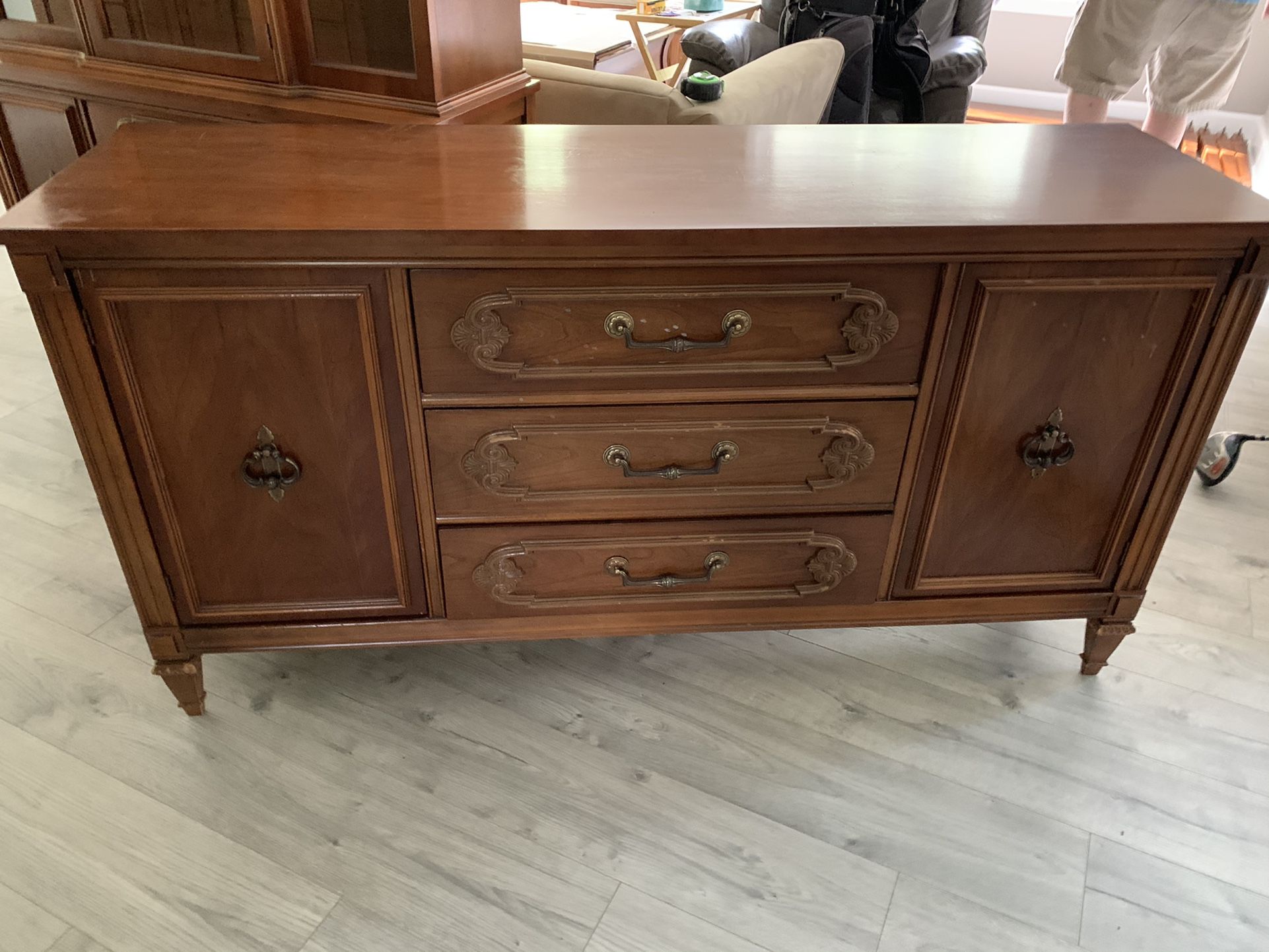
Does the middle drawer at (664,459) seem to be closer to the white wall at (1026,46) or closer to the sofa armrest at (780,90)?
the sofa armrest at (780,90)

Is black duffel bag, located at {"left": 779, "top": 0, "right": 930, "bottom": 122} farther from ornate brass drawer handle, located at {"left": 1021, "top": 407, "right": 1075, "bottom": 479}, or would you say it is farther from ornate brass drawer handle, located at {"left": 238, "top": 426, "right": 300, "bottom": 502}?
ornate brass drawer handle, located at {"left": 238, "top": 426, "right": 300, "bottom": 502}

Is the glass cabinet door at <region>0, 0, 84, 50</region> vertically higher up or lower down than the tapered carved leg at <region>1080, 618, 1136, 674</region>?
higher up

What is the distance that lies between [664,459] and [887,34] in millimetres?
2479

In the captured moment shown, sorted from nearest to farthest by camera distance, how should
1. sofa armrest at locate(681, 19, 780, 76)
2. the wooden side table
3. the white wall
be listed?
sofa armrest at locate(681, 19, 780, 76) → the wooden side table → the white wall

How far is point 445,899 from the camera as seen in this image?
1183mm

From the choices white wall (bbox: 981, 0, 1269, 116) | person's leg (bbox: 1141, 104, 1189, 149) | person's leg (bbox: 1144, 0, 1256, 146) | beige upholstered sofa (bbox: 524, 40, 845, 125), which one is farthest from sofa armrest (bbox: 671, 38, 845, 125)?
white wall (bbox: 981, 0, 1269, 116)

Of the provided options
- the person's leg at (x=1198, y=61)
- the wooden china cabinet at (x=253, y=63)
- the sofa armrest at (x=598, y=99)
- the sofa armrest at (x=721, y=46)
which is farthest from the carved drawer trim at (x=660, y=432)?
the sofa armrest at (x=721, y=46)

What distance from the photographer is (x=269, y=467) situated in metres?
1.21

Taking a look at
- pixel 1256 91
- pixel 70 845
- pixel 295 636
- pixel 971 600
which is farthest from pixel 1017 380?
pixel 1256 91

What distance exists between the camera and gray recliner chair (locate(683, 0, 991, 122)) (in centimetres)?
290

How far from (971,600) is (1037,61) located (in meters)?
4.07

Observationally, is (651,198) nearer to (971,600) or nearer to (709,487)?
(709,487)

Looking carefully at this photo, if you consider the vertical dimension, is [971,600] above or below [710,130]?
below

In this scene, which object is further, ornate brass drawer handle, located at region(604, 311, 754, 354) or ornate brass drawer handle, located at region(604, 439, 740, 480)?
ornate brass drawer handle, located at region(604, 439, 740, 480)
